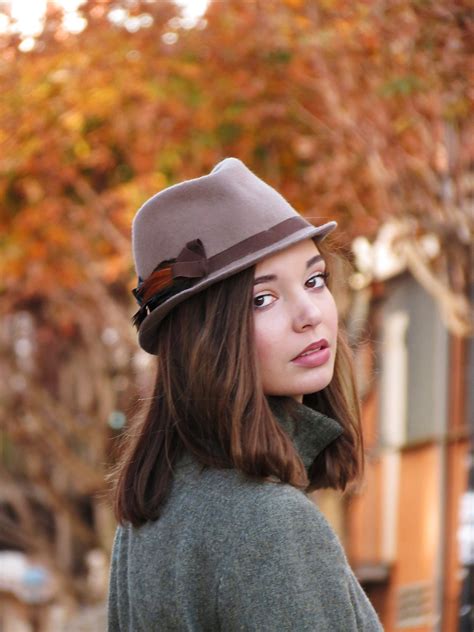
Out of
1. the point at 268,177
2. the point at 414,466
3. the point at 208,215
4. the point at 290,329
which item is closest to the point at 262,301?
the point at 290,329

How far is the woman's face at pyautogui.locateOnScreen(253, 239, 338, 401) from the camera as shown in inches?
103

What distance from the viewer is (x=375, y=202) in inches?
451

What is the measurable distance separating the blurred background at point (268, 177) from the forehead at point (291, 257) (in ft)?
1.35

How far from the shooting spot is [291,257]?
2.69 metres

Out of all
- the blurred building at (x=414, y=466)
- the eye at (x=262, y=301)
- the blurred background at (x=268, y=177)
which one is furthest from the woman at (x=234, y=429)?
the blurred building at (x=414, y=466)

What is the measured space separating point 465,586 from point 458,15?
3579mm

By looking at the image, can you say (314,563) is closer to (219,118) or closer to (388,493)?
(219,118)

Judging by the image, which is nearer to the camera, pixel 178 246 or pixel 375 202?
pixel 178 246

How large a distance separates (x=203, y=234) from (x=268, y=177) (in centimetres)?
1001

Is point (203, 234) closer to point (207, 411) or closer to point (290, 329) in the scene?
point (290, 329)

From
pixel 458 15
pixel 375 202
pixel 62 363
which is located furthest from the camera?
pixel 62 363

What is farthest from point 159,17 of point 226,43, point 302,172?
point 302,172

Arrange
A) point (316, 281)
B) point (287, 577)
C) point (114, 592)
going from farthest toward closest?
Result: 1. point (114, 592)
2. point (316, 281)
3. point (287, 577)

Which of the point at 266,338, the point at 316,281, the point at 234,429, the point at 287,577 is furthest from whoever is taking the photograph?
the point at 316,281
